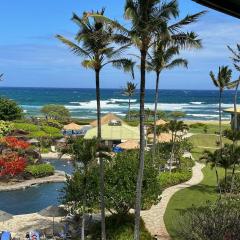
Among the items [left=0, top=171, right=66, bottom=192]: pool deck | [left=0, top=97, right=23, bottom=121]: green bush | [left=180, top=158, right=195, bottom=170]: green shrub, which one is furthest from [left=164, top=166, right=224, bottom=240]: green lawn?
[left=0, top=97, right=23, bottom=121]: green bush

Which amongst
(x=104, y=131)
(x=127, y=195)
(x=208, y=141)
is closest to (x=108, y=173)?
(x=127, y=195)

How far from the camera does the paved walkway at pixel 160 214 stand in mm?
23359

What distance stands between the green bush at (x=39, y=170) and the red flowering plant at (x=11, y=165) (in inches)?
43.4

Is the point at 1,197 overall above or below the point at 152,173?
below

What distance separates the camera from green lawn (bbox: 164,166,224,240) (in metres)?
25.5

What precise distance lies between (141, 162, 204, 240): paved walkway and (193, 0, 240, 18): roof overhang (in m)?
20.6

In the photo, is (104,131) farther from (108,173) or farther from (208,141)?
(108,173)

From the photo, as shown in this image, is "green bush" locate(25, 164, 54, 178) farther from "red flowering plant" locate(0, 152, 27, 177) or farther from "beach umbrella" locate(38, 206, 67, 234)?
"beach umbrella" locate(38, 206, 67, 234)

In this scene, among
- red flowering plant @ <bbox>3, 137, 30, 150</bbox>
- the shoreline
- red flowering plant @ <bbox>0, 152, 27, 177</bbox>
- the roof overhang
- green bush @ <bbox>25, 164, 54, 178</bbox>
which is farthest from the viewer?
the shoreline

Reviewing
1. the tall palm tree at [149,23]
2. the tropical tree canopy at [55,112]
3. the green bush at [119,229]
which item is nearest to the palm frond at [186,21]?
the tall palm tree at [149,23]

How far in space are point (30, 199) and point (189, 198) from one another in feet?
36.2

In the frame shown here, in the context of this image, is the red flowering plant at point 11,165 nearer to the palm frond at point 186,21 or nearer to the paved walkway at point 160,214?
the paved walkway at point 160,214

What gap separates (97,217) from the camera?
26.9m

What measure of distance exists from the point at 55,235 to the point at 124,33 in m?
11.4
